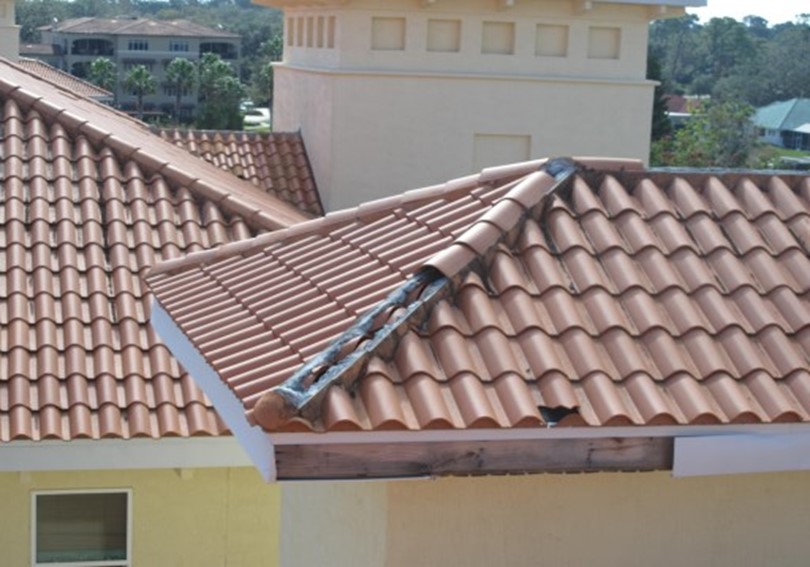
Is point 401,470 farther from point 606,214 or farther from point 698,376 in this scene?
point 606,214

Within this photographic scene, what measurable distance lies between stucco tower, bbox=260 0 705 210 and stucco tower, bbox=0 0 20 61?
6.84 meters

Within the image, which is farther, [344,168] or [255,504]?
[344,168]

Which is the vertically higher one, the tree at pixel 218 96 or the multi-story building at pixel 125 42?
the multi-story building at pixel 125 42

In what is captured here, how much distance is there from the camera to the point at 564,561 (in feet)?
19.4

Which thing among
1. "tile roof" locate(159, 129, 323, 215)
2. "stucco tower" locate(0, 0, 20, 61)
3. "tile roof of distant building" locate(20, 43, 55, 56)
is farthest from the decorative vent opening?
"tile roof of distant building" locate(20, 43, 55, 56)

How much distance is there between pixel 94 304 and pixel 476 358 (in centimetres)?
514

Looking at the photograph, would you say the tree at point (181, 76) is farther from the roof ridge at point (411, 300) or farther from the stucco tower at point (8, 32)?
the roof ridge at point (411, 300)

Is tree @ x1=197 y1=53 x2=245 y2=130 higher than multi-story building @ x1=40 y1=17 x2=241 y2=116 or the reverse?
the reverse

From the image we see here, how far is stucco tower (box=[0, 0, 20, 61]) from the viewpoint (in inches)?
859

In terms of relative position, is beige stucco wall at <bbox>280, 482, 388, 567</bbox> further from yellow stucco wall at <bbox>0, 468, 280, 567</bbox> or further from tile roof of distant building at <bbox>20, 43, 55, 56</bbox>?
tile roof of distant building at <bbox>20, 43, 55, 56</bbox>

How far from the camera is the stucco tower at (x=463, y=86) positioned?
15758mm

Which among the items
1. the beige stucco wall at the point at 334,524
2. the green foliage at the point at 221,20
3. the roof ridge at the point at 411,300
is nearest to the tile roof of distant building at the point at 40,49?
the green foliage at the point at 221,20

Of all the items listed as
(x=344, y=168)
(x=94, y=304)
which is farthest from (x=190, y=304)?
(x=344, y=168)

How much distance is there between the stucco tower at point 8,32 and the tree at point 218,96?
5664 centimetres
